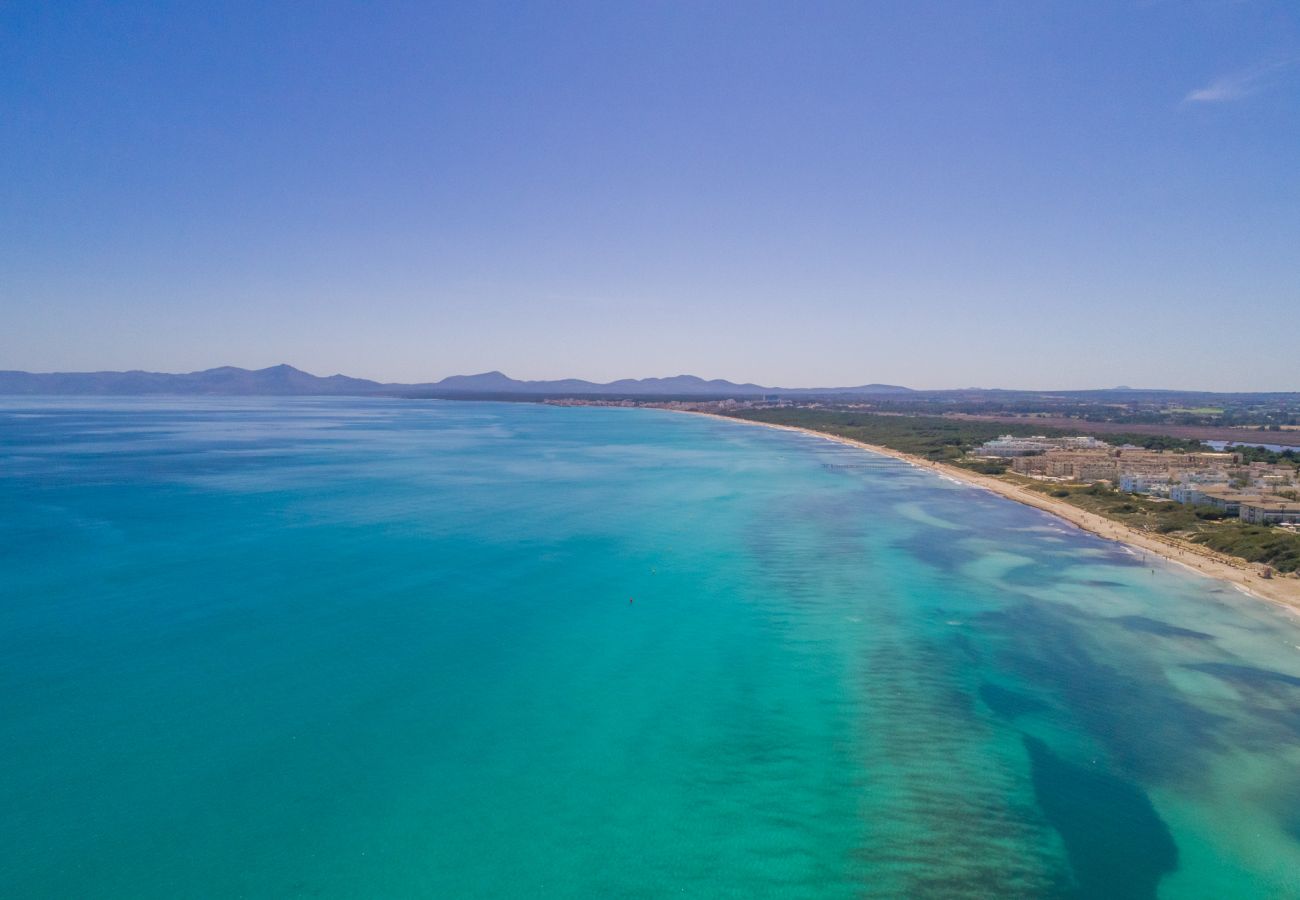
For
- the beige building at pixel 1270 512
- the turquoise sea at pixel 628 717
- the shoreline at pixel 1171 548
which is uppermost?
the beige building at pixel 1270 512

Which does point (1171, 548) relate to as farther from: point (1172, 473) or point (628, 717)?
point (628, 717)

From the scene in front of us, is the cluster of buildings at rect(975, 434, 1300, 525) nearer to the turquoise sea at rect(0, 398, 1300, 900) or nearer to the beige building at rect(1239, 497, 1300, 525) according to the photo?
the beige building at rect(1239, 497, 1300, 525)

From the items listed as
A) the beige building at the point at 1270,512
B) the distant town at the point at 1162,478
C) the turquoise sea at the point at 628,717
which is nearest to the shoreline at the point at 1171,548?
the distant town at the point at 1162,478

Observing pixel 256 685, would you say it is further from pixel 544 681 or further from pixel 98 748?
pixel 544 681

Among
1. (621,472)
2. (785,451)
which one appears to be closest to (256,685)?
(621,472)

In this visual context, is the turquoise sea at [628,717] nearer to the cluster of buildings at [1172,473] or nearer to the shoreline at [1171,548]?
the shoreline at [1171,548]
